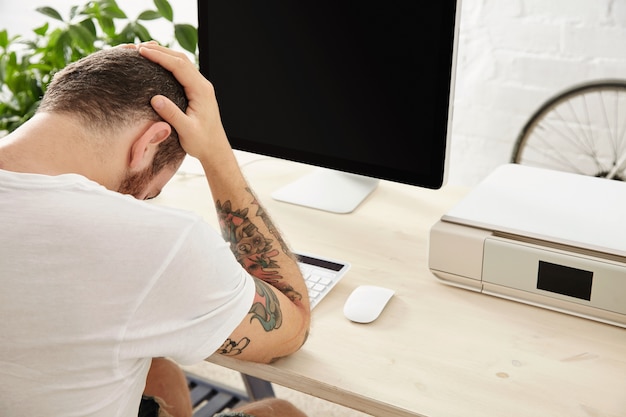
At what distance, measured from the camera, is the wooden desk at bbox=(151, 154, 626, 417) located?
0.91 m

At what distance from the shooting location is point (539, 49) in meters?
2.40

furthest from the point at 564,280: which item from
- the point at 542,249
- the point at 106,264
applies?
the point at 106,264

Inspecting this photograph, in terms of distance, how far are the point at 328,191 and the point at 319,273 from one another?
328 millimetres

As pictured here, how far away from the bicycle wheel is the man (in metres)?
1.67

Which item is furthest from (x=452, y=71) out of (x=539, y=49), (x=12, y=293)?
(x=539, y=49)

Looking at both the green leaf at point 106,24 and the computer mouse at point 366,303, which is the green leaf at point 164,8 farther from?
the computer mouse at point 366,303

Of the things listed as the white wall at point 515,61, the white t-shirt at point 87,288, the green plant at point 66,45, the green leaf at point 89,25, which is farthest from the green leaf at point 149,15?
the white t-shirt at point 87,288

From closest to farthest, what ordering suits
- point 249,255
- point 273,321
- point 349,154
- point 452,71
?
point 273,321 → point 249,255 → point 452,71 → point 349,154

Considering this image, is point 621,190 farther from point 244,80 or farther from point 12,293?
point 12,293

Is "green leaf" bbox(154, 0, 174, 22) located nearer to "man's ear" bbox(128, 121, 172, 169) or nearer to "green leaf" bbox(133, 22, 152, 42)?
"green leaf" bbox(133, 22, 152, 42)

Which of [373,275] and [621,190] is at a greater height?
[621,190]

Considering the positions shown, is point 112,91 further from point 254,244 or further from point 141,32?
point 141,32

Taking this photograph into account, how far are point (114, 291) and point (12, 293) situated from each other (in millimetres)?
103

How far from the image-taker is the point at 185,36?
2021 millimetres
